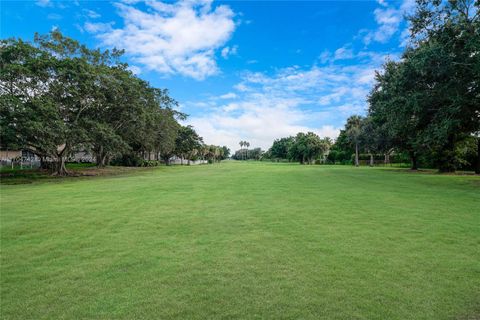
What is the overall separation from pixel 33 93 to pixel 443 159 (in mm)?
38951

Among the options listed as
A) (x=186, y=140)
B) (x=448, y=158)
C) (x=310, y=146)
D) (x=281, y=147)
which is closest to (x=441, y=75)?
(x=448, y=158)

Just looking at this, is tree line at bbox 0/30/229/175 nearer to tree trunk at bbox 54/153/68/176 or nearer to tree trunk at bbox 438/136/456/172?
tree trunk at bbox 54/153/68/176

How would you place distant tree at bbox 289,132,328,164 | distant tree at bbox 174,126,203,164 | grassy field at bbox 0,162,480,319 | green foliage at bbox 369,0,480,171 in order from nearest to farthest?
grassy field at bbox 0,162,480,319 < green foliage at bbox 369,0,480,171 < distant tree at bbox 174,126,203,164 < distant tree at bbox 289,132,328,164

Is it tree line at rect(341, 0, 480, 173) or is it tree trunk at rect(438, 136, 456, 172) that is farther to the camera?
tree trunk at rect(438, 136, 456, 172)

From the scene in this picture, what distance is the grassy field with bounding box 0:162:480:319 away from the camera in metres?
3.30

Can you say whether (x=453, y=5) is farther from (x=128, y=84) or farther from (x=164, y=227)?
(x=128, y=84)

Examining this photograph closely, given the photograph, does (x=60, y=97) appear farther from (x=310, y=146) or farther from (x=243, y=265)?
(x=310, y=146)

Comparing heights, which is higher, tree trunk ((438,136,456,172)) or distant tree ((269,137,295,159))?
distant tree ((269,137,295,159))

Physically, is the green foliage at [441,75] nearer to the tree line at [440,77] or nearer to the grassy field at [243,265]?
the tree line at [440,77]

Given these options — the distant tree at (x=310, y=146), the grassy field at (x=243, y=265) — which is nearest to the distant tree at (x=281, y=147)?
the distant tree at (x=310, y=146)

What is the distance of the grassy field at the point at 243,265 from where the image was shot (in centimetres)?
330

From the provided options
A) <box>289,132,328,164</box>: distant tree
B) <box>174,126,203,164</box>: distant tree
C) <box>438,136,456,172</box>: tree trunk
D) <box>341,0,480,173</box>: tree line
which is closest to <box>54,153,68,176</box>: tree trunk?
<box>341,0,480,173</box>: tree line

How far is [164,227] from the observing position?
6.95 m

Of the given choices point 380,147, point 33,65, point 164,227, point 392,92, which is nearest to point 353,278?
point 164,227
